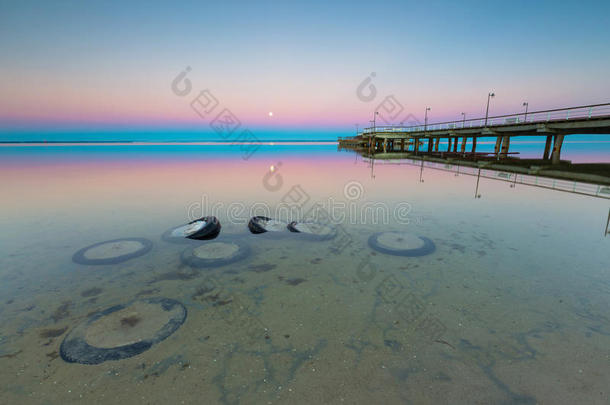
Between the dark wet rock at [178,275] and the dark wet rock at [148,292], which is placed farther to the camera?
the dark wet rock at [178,275]

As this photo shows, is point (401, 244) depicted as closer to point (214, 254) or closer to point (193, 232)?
point (214, 254)

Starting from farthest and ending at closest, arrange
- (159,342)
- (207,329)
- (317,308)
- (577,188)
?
Answer: (577,188) → (317,308) → (207,329) → (159,342)

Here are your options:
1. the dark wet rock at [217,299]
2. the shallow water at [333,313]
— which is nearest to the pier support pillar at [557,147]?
the shallow water at [333,313]

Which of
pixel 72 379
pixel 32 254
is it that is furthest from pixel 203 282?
pixel 32 254

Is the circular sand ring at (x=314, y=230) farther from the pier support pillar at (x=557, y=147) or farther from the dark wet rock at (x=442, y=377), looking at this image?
the pier support pillar at (x=557, y=147)

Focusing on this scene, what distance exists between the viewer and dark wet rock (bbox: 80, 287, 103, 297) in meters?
6.56

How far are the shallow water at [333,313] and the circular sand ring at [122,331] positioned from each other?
0.21 metres

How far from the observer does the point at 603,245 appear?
9.71m

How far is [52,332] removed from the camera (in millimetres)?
5207

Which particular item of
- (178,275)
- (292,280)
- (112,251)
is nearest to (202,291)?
(178,275)

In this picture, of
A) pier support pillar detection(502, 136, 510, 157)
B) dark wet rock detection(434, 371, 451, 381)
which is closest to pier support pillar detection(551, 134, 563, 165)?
pier support pillar detection(502, 136, 510, 157)

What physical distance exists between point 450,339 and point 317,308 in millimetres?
2748

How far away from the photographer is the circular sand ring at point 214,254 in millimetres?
8375

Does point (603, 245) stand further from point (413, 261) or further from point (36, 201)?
point (36, 201)
